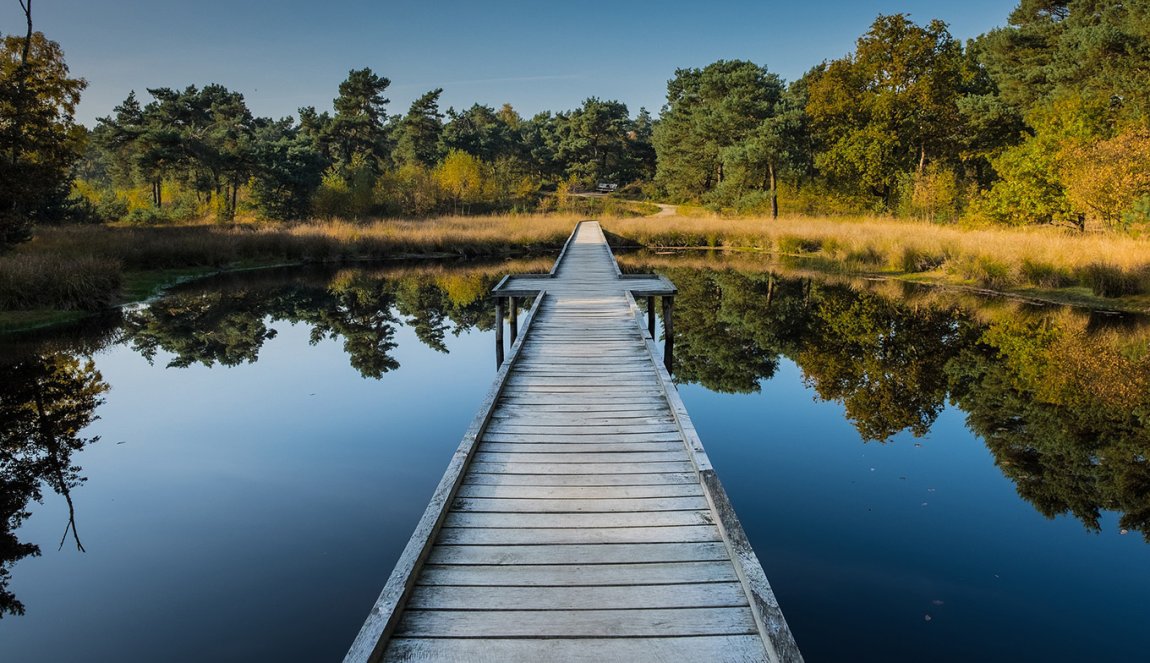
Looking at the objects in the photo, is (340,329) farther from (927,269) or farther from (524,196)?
(524,196)

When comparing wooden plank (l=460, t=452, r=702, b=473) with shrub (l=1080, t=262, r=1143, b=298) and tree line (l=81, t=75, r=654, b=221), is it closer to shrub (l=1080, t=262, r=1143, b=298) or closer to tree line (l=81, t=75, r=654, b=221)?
shrub (l=1080, t=262, r=1143, b=298)

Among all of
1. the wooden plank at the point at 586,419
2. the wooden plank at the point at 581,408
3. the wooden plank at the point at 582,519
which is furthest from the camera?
the wooden plank at the point at 581,408

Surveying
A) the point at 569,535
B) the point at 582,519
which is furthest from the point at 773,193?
the point at 569,535

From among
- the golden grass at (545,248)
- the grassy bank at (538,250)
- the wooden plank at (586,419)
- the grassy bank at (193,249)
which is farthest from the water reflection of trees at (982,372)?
the grassy bank at (193,249)

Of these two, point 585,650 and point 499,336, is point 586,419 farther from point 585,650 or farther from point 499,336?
point 499,336

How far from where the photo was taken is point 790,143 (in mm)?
34875

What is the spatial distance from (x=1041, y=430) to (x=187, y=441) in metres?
9.92

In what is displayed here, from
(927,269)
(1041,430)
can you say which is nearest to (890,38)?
(927,269)

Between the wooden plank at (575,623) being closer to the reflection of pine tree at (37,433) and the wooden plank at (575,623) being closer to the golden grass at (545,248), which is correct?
the reflection of pine tree at (37,433)

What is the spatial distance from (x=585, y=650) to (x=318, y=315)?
14.2 metres

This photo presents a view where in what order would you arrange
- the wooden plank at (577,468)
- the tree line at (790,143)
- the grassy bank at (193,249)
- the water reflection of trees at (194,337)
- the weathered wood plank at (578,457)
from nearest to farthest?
the wooden plank at (577,468), the weathered wood plank at (578,457), the water reflection of trees at (194,337), the grassy bank at (193,249), the tree line at (790,143)

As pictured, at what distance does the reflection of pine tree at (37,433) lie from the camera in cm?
523

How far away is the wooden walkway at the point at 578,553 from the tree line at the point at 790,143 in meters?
14.3

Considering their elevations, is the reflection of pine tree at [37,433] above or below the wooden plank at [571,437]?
below
